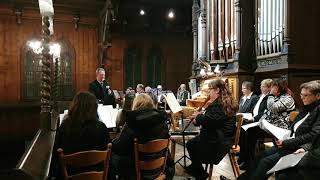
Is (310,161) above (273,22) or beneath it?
beneath

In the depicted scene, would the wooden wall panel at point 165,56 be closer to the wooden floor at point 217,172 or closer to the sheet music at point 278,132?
the wooden floor at point 217,172

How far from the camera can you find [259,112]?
5.46 meters

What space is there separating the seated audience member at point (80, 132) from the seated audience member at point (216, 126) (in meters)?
1.57

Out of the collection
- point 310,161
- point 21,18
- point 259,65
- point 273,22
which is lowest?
point 310,161

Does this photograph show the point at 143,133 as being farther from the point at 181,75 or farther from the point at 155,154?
the point at 181,75

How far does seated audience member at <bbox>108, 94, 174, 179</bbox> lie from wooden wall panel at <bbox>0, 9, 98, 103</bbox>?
29.0ft

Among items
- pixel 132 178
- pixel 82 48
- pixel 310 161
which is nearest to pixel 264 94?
pixel 310 161

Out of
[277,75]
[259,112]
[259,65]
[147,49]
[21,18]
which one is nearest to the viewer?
[259,112]

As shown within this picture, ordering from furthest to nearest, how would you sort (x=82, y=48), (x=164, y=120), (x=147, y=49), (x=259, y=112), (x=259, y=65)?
(x=147, y=49), (x=82, y=48), (x=259, y=65), (x=259, y=112), (x=164, y=120)

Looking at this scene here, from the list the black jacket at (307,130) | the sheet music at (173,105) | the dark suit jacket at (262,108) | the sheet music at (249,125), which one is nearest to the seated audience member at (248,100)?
the dark suit jacket at (262,108)

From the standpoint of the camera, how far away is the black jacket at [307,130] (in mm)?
3439

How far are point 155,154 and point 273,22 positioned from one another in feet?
15.1

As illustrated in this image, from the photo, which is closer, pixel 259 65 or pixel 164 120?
pixel 164 120

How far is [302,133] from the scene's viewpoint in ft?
11.7
